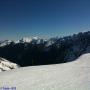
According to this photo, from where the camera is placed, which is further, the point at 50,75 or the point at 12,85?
the point at 50,75

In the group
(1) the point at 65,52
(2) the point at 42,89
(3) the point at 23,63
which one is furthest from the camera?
(3) the point at 23,63

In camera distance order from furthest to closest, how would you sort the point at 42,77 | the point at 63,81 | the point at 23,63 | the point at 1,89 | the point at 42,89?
the point at 23,63, the point at 42,77, the point at 63,81, the point at 1,89, the point at 42,89

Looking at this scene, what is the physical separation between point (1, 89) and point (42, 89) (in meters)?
1.23

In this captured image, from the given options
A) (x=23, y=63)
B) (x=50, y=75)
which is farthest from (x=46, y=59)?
(x=50, y=75)

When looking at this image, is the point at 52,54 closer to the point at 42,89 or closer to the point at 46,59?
the point at 46,59

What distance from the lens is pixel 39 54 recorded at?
648 ft

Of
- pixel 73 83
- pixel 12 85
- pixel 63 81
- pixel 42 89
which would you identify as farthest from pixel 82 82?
pixel 12 85

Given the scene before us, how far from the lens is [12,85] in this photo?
5633 mm

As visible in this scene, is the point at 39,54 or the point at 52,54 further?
the point at 39,54

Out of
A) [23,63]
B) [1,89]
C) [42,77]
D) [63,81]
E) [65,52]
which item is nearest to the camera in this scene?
[1,89]

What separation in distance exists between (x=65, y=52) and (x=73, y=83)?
573ft

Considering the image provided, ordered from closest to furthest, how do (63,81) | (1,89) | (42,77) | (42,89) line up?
1. (42,89)
2. (1,89)
3. (63,81)
4. (42,77)

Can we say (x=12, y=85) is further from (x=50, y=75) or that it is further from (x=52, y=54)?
(x=52, y=54)

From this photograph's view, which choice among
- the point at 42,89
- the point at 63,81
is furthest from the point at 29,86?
the point at 63,81
